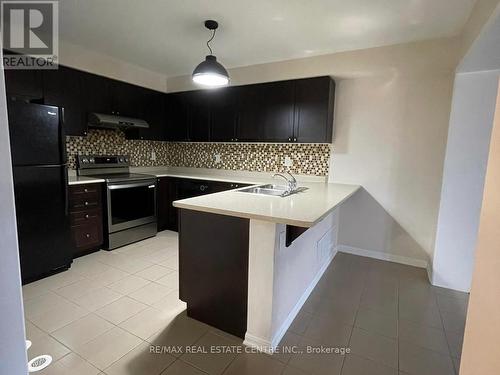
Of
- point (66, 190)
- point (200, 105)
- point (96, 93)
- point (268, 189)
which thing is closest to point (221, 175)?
point (200, 105)

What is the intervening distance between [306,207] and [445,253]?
179 cm

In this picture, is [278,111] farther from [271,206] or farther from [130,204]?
[130,204]

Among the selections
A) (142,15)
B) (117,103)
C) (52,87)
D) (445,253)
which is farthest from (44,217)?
(445,253)

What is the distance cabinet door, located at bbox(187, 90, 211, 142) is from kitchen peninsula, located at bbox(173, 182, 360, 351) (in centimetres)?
211

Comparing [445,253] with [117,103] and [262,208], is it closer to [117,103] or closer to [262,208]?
[262,208]

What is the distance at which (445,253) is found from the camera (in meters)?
2.63

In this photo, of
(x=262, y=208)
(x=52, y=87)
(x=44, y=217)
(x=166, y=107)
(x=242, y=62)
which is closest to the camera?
(x=262, y=208)

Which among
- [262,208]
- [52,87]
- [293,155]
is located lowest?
[262,208]

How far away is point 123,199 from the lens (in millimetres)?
3410

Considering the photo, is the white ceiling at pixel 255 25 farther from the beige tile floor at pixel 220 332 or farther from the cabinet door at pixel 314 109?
the beige tile floor at pixel 220 332

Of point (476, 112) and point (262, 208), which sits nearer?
point (262, 208)

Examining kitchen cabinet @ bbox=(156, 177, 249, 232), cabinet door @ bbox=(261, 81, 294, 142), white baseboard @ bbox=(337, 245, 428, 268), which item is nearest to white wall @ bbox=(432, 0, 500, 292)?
white baseboard @ bbox=(337, 245, 428, 268)

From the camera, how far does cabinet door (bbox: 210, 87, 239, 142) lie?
3.73m
